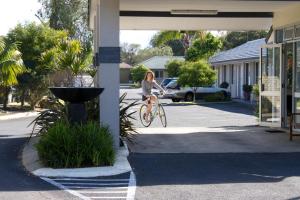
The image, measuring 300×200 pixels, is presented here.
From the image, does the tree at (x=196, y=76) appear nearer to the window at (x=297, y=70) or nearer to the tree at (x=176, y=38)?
the tree at (x=176, y=38)

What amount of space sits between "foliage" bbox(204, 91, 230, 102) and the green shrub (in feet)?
88.1

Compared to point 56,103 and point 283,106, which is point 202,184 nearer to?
point 56,103

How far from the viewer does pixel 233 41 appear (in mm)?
75938

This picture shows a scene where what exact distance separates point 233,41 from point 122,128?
6466 centimetres

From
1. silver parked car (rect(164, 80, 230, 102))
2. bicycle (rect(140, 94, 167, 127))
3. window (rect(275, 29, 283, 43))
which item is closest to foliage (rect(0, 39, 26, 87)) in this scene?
bicycle (rect(140, 94, 167, 127))

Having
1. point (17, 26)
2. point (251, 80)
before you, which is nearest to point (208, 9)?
point (17, 26)

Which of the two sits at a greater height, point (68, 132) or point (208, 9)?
point (208, 9)

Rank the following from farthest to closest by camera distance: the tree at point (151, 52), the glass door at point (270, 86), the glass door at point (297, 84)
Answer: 1. the tree at point (151, 52)
2. the glass door at point (270, 86)
3. the glass door at point (297, 84)

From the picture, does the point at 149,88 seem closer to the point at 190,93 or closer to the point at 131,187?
the point at 131,187

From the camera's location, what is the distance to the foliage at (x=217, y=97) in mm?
36562

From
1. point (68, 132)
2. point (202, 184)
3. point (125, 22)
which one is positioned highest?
point (125, 22)

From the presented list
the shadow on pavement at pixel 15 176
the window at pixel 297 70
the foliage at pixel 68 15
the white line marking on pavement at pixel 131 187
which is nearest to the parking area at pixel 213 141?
the window at pixel 297 70

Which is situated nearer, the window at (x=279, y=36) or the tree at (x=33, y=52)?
the window at (x=279, y=36)

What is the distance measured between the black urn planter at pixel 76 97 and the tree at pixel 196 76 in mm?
26452
